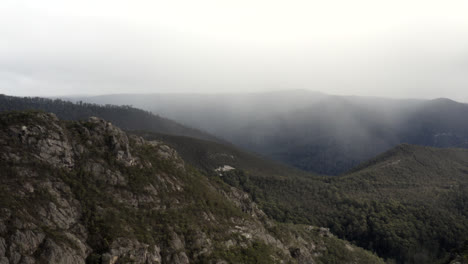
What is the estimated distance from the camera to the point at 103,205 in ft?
151

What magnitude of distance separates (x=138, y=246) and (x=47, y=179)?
686 inches

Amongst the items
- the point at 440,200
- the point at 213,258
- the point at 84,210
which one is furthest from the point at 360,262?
the point at 440,200

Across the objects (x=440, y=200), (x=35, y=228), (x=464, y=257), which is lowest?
(x=440, y=200)

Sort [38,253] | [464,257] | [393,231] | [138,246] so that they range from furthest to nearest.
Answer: [393,231]
[464,257]
[138,246]
[38,253]

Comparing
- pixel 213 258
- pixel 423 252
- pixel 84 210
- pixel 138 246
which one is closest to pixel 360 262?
pixel 423 252

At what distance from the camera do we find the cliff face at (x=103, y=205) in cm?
3553

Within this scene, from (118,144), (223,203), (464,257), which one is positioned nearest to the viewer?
(118,144)

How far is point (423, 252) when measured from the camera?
468 feet

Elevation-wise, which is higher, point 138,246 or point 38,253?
point 38,253

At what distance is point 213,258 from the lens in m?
51.3

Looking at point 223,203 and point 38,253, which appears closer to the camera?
point 38,253

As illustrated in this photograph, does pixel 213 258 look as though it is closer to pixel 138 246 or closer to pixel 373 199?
pixel 138 246

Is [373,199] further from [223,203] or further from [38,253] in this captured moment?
[38,253]

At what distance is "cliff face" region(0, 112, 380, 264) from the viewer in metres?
35.5
